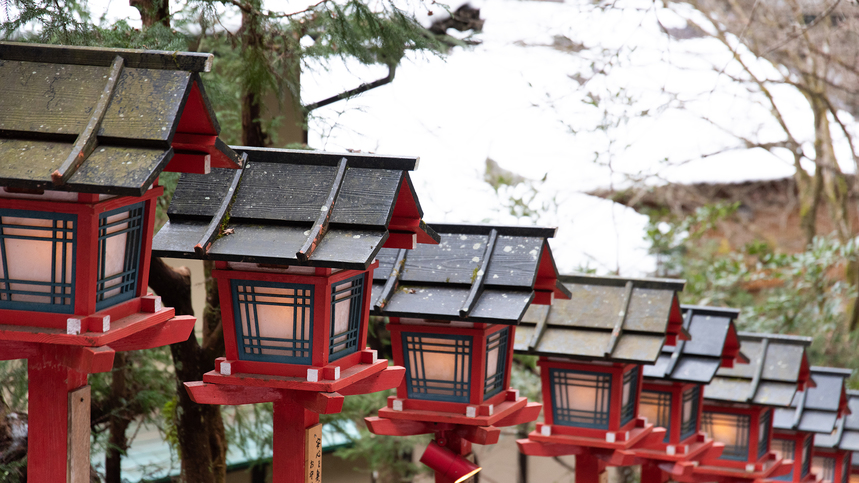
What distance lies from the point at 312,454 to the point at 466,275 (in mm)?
1225

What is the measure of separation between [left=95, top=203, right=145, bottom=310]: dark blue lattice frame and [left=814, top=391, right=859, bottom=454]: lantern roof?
28.9 ft

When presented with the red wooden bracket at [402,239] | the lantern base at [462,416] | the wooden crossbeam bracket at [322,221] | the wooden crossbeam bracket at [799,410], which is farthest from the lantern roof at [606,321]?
the wooden crossbeam bracket at [799,410]

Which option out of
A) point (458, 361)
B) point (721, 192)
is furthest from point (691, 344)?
point (721, 192)

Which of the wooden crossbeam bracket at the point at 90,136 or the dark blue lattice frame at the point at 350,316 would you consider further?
the dark blue lattice frame at the point at 350,316

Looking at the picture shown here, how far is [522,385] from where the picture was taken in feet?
30.2

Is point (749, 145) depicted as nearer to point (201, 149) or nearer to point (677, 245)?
point (677, 245)

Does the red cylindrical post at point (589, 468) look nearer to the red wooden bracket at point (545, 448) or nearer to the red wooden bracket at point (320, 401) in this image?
the red wooden bracket at point (545, 448)

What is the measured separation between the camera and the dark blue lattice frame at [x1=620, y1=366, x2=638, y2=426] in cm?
504

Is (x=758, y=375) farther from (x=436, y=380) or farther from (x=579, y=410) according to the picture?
(x=436, y=380)

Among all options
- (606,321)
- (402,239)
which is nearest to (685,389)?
(606,321)

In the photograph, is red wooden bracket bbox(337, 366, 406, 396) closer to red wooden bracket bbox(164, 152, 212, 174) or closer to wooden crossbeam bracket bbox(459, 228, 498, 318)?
wooden crossbeam bracket bbox(459, 228, 498, 318)

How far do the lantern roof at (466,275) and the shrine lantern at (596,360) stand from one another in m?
0.86

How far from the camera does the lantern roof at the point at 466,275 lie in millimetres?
3836

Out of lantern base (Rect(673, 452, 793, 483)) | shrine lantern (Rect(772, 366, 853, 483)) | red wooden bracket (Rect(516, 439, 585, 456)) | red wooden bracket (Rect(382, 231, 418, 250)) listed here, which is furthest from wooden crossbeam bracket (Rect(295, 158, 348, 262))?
shrine lantern (Rect(772, 366, 853, 483))
